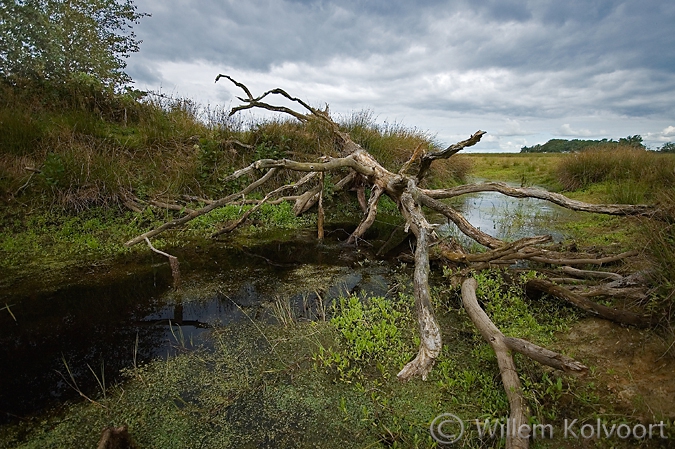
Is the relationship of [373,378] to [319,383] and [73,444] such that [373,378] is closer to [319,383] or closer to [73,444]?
[319,383]

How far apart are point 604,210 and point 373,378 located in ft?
12.8

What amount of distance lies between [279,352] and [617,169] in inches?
468

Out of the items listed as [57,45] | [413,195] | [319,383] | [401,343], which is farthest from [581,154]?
[57,45]

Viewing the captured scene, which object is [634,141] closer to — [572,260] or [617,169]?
[617,169]

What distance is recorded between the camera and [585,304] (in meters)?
3.13

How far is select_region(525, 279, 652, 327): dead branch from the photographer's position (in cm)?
279

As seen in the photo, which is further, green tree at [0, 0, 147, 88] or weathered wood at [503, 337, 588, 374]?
green tree at [0, 0, 147, 88]

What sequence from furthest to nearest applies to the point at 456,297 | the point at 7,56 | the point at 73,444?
the point at 7,56 < the point at 456,297 < the point at 73,444

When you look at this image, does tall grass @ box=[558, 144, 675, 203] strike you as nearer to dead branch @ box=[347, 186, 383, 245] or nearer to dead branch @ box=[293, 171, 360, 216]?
dead branch @ box=[347, 186, 383, 245]

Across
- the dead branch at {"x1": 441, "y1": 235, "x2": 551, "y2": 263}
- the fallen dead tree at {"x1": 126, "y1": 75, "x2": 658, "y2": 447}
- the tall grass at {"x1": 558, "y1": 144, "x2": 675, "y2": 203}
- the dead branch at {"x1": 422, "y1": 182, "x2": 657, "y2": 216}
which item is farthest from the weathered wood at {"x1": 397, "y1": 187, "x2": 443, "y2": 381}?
the tall grass at {"x1": 558, "y1": 144, "x2": 675, "y2": 203}

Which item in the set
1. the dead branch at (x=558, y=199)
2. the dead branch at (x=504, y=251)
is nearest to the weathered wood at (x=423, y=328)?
the dead branch at (x=504, y=251)

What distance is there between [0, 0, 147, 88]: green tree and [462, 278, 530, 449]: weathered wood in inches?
370

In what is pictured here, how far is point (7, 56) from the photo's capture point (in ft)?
25.1

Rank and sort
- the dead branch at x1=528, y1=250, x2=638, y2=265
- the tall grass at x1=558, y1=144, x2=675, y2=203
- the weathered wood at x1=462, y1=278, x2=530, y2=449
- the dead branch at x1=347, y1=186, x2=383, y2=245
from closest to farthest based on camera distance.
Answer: the weathered wood at x1=462, y1=278, x2=530, y2=449
the dead branch at x1=528, y1=250, x2=638, y2=265
the dead branch at x1=347, y1=186, x2=383, y2=245
the tall grass at x1=558, y1=144, x2=675, y2=203
